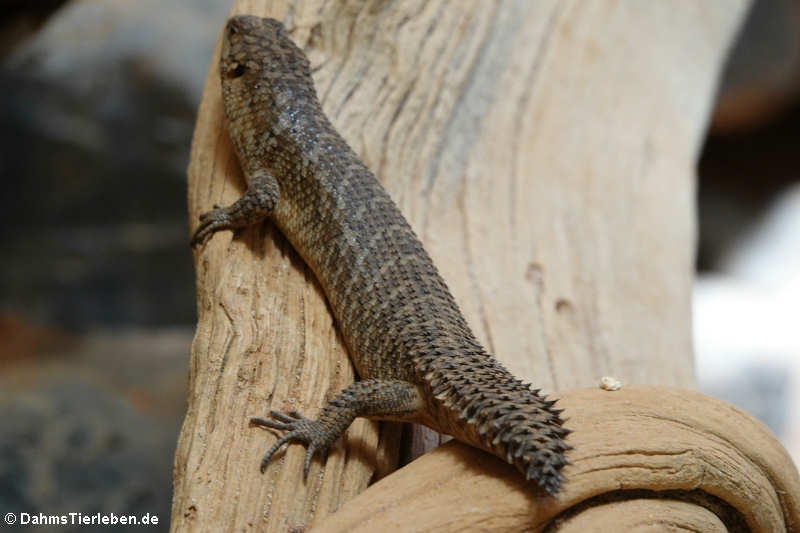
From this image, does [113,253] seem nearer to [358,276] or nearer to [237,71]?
[237,71]

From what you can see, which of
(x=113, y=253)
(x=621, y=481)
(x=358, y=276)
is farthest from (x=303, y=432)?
(x=113, y=253)

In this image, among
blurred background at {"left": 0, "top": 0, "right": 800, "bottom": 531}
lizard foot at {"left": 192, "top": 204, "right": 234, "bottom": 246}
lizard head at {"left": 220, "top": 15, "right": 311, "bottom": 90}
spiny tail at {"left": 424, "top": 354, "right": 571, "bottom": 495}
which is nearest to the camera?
spiny tail at {"left": 424, "top": 354, "right": 571, "bottom": 495}

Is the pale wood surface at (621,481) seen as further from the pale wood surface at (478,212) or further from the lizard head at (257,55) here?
the lizard head at (257,55)

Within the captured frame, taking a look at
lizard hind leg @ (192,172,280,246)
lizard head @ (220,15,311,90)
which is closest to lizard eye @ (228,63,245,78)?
lizard head @ (220,15,311,90)

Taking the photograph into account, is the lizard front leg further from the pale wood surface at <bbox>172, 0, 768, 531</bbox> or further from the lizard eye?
the lizard eye

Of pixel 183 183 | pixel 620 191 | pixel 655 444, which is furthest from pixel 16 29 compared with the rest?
pixel 655 444

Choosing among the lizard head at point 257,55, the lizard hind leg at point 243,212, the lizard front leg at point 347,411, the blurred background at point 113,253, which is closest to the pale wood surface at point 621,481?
the lizard front leg at point 347,411

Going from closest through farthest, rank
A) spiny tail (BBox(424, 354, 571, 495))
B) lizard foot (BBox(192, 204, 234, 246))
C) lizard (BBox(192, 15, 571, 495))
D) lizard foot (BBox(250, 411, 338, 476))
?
1. spiny tail (BBox(424, 354, 571, 495))
2. lizard (BBox(192, 15, 571, 495))
3. lizard foot (BBox(250, 411, 338, 476))
4. lizard foot (BBox(192, 204, 234, 246))
